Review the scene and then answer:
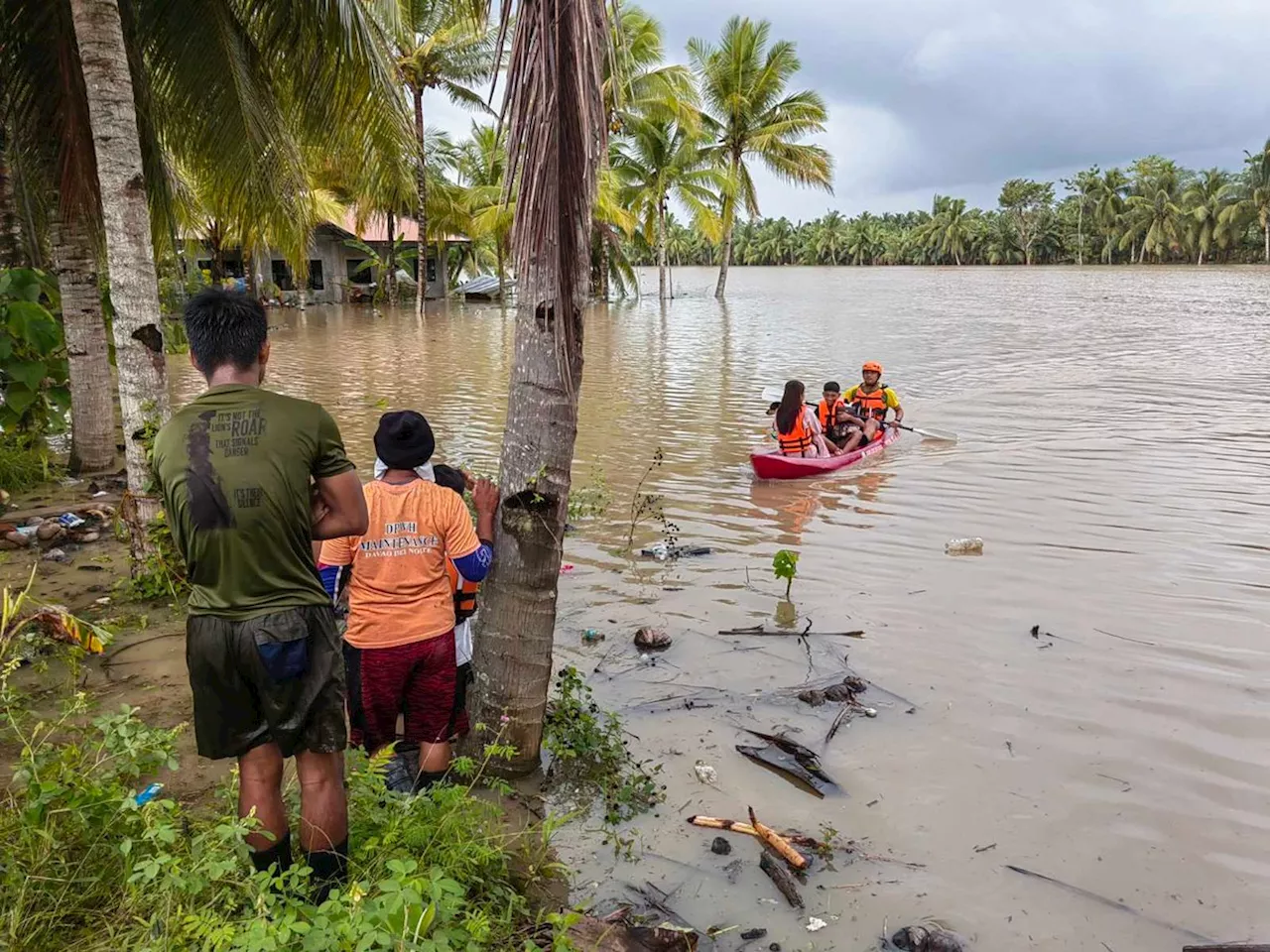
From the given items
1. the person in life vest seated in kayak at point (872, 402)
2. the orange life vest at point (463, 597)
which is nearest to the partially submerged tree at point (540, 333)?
the orange life vest at point (463, 597)

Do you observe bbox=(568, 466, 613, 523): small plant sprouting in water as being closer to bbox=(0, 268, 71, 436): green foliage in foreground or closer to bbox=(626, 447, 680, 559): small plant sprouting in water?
bbox=(626, 447, 680, 559): small plant sprouting in water

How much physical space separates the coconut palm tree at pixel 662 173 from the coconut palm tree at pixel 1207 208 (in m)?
58.5

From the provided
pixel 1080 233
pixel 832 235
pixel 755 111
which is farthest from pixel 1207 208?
pixel 755 111

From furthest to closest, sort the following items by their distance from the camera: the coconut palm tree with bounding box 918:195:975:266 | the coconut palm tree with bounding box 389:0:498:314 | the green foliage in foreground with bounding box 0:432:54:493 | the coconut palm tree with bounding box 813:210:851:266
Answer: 1. the coconut palm tree with bounding box 813:210:851:266
2. the coconut palm tree with bounding box 918:195:975:266
3. the coconut palm tree with bounding box 389:0:498:314
4. the green foliage in foreground with bounding box 0:432:54:493

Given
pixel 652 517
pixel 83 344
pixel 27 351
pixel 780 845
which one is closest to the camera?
pixel 780 845

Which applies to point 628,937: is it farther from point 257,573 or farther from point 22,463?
point 22,463

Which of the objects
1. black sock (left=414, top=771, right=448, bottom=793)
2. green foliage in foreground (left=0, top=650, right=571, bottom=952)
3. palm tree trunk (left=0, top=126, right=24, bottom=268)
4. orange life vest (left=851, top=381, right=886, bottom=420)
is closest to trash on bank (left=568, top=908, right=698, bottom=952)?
green foliage in foreground (left=0, top=650, right=571, bottom=952)

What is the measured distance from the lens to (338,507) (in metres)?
2.81

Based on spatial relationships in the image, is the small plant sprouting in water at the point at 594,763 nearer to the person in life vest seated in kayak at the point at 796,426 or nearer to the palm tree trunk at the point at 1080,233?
the person in life vest seated in kayak at the point at 796,426

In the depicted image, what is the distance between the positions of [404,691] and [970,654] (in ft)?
11.8

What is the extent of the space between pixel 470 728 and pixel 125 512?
3.16 meters

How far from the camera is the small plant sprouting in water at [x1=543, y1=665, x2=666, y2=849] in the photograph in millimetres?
3967

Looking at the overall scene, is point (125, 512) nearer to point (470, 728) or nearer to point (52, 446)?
point (470, 728)

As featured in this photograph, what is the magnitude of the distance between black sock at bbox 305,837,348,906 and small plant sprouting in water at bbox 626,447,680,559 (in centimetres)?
474
